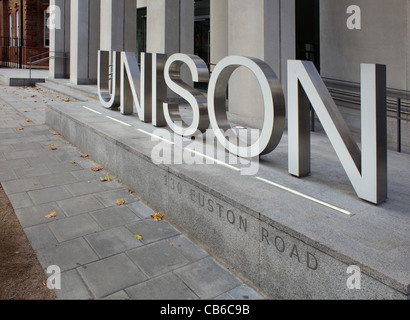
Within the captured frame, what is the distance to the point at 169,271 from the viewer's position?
3.38 meters

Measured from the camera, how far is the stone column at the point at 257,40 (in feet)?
23.1

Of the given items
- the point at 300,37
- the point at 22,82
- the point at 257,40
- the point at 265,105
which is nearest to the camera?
the point at 265,105

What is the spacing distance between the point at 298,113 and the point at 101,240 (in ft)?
8.13

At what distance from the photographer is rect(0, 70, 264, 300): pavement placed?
123 inches

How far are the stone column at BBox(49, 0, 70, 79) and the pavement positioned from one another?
1305 centimetres

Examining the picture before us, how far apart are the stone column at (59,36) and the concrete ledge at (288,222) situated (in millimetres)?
15185

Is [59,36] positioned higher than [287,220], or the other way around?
[59,36]

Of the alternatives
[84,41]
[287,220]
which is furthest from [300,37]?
[287,220]

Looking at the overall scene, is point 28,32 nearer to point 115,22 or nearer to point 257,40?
point 115,22

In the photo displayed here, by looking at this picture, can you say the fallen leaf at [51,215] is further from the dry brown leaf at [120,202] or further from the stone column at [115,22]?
the stone column at [115,22]

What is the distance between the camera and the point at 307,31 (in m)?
11.5

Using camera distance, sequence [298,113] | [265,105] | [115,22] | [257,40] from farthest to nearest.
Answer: [115,22] < [257,40] < [265,105] < [298,113]
